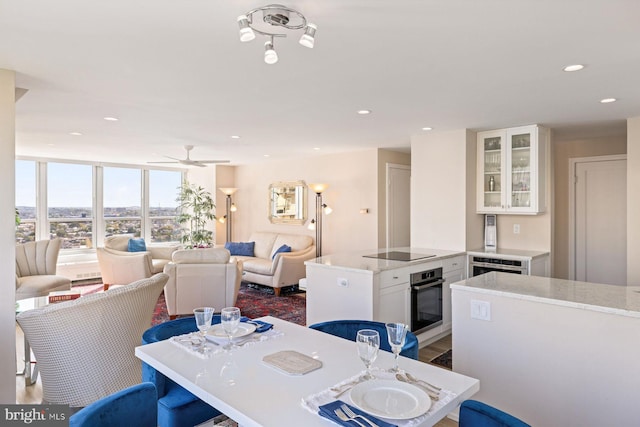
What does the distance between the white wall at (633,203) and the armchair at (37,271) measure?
21.6 ft

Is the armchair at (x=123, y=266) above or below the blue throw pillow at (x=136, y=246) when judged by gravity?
below

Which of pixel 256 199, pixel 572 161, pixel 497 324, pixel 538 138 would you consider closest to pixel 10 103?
pixel 497 324

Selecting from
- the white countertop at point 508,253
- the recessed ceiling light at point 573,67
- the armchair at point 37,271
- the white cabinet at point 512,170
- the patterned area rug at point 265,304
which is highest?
the recessed ceiling light at point 573,67

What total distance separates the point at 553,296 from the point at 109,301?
2839 millimetres

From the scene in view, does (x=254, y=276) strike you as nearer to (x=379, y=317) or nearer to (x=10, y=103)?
(x=379, y=317)

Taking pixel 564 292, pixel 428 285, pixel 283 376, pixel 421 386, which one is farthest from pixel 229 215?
pixel 421 386

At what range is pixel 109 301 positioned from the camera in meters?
2.63

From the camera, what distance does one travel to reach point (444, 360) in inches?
142

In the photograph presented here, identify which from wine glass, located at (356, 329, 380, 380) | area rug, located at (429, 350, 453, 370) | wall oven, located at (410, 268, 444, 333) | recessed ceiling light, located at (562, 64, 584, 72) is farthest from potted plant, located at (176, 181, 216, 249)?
wine glass, located at (356, 329, 380, 380)

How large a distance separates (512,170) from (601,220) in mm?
1796

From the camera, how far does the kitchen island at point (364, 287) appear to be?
11.1 ft

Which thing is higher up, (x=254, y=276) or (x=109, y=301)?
(x=109, y=301)

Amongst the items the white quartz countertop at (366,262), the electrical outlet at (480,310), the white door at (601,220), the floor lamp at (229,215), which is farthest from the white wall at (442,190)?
the floor lamp at (229,215)

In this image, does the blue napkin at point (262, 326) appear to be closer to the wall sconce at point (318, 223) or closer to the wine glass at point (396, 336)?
the wine glass at point (396, 336)
